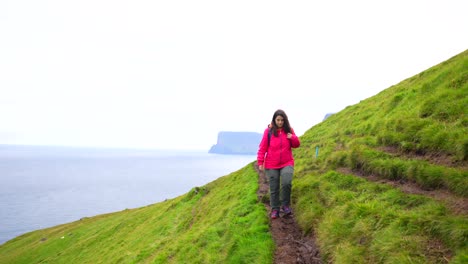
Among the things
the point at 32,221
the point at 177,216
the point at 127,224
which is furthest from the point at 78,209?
the point at 177,216

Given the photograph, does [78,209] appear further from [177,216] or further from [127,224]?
[177,216]

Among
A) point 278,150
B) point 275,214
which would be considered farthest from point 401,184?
point 275,214

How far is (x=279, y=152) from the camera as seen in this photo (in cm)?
1193

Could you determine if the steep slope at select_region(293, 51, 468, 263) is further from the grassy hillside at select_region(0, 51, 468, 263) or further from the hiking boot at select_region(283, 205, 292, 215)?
the hiking boot at select_region(283, 205, 292, 215)

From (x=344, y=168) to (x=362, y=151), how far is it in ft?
4.20

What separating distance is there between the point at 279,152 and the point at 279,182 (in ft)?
4.48

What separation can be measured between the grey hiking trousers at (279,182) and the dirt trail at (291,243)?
2.52ft

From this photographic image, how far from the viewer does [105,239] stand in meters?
42.2

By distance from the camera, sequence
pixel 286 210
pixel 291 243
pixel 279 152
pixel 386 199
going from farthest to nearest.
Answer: pixel 286 210, pixel 279 152, pixel 291 243, pixel 386 199

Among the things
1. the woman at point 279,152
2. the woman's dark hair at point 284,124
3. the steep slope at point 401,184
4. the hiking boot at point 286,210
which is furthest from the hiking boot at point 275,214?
the woman's dark hair at point 284,124

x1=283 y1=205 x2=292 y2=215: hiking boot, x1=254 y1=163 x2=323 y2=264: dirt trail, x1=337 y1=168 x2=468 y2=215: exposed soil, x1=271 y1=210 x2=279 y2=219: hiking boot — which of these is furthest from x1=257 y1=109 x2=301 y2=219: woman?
x1=337 y1=168 x2=468 y2=215: exposed soil

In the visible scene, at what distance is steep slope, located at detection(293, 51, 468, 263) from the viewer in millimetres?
6707

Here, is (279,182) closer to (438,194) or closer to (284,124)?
(284,124)

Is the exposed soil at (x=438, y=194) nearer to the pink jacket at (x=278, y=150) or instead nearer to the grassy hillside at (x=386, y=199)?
the grassy hillside at (x=386, y=199)
